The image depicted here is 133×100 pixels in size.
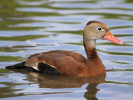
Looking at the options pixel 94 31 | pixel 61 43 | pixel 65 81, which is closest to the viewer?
pixel 65 81

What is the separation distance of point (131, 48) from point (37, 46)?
9.16ft

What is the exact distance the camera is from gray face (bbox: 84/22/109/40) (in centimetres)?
973

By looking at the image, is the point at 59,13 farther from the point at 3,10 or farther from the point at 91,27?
the point at 91,27

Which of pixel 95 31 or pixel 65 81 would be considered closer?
pixel 65 81

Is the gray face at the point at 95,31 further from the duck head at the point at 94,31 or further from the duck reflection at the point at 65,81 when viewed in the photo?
the duck reflection at the point at 65,81

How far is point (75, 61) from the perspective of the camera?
9414 millimetres

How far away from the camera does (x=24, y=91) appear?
8359 mm

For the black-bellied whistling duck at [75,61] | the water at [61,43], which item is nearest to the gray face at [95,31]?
the black-bellied whistling duck at [75,61]

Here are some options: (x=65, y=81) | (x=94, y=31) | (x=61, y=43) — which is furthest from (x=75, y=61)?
(x=61, y=43)

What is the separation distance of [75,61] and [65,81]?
0.57 m

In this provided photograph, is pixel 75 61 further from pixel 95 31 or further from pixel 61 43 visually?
pixel 61 43

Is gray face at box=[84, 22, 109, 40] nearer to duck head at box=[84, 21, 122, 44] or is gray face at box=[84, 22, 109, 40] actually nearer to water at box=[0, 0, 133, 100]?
duck head at box=[84, 21, 122, 44]

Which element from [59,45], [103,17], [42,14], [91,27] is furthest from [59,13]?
[91,27]

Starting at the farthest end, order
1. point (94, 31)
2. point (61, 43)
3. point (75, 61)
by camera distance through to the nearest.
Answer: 1. point (61, 43)
2. point (94, 31)
3. point (75, 61)
